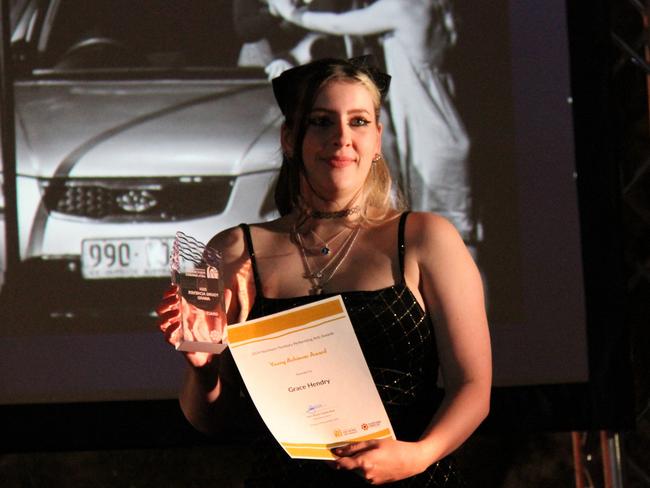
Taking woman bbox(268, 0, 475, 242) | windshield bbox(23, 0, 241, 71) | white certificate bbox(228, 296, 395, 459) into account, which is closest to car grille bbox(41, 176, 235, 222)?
windshield bbox(23, 0, 241, 71)

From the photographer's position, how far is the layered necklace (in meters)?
1.57

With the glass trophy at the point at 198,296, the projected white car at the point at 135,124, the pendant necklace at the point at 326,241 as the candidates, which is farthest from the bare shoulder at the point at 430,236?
the projected white car at the point at 135,124

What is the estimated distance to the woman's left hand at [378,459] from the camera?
1371 mm

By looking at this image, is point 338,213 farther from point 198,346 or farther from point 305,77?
point 198,346

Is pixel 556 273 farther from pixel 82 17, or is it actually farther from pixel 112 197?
pixel 82 17

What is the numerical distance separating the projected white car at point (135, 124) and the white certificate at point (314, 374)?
1602mm

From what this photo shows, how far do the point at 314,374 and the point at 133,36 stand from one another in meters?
1.95

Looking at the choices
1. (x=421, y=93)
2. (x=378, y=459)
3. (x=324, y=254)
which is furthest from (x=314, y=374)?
(x=421, y=93)

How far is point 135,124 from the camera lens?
301 cm

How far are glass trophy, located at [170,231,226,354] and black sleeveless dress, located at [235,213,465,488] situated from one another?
22cm

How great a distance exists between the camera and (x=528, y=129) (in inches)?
120

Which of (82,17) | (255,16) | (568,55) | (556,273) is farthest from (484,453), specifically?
(82,17)

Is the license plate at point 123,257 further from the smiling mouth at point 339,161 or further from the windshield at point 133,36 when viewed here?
the smiling mouth at point 339,161

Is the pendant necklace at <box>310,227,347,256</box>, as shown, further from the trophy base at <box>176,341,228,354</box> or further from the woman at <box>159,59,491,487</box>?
the trophy base at <box>176,341,228,354</box>
